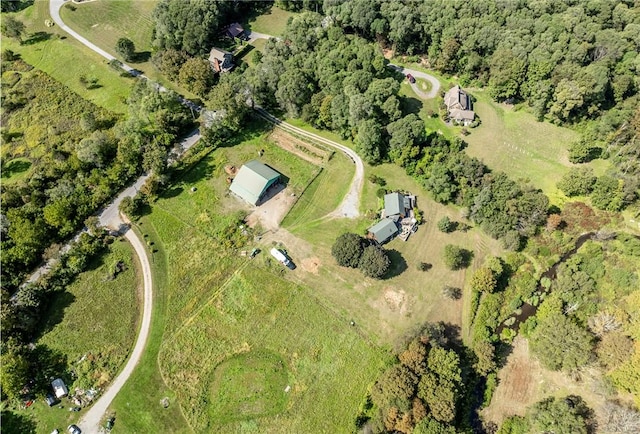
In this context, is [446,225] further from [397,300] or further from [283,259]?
[283,259]

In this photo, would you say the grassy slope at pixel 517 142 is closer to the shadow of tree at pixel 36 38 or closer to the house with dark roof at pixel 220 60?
the house with dark roof at pixel 220 60

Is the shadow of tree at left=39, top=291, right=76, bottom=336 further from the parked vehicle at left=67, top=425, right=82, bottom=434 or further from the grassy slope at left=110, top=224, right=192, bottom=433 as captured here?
the parked vehicle at left=67, top=425, right=82, bottom=434

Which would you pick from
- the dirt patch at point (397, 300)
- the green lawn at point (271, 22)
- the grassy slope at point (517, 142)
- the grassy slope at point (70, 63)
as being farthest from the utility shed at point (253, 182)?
the green lawn at point (271, 22)

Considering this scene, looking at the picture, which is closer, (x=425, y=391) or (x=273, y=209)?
(x=425, y=391)

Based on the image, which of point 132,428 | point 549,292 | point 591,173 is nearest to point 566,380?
point 549,292

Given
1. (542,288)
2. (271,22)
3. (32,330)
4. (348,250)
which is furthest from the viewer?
(271,22)

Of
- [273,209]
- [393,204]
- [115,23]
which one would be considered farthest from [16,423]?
[115,23]
